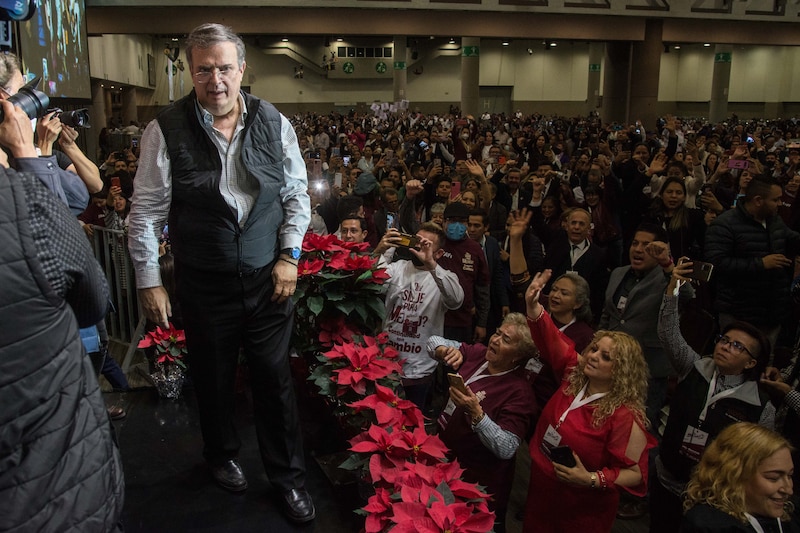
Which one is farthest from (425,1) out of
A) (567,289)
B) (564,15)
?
(567,289)

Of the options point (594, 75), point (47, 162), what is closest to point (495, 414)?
point (47, 162)

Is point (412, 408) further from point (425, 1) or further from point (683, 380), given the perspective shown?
point (425, 1)

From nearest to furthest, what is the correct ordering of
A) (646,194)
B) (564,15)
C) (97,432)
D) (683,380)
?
(97,432)
(683,380)
(646,194)
(564,15)

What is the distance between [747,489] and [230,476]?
70.5 inches

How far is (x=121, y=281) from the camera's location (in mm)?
4984

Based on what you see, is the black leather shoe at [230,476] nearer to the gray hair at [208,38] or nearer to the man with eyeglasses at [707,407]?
the gray hair at [208,38]

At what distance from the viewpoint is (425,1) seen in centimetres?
1630

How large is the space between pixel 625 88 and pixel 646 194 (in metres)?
15.0

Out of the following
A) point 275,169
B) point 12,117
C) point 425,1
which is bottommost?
point 275,169

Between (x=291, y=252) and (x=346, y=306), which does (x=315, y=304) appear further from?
(x=291, y=252)

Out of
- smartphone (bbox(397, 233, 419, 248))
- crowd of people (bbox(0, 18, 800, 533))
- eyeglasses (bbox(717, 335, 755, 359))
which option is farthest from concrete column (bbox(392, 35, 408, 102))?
eyeglasses (bbox(717, 335, 755, 359))

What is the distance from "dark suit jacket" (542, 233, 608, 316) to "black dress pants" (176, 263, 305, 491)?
9.15ft

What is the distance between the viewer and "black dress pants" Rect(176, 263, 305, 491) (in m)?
2.18

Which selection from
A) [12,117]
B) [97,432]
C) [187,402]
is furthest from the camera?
[187,402]
